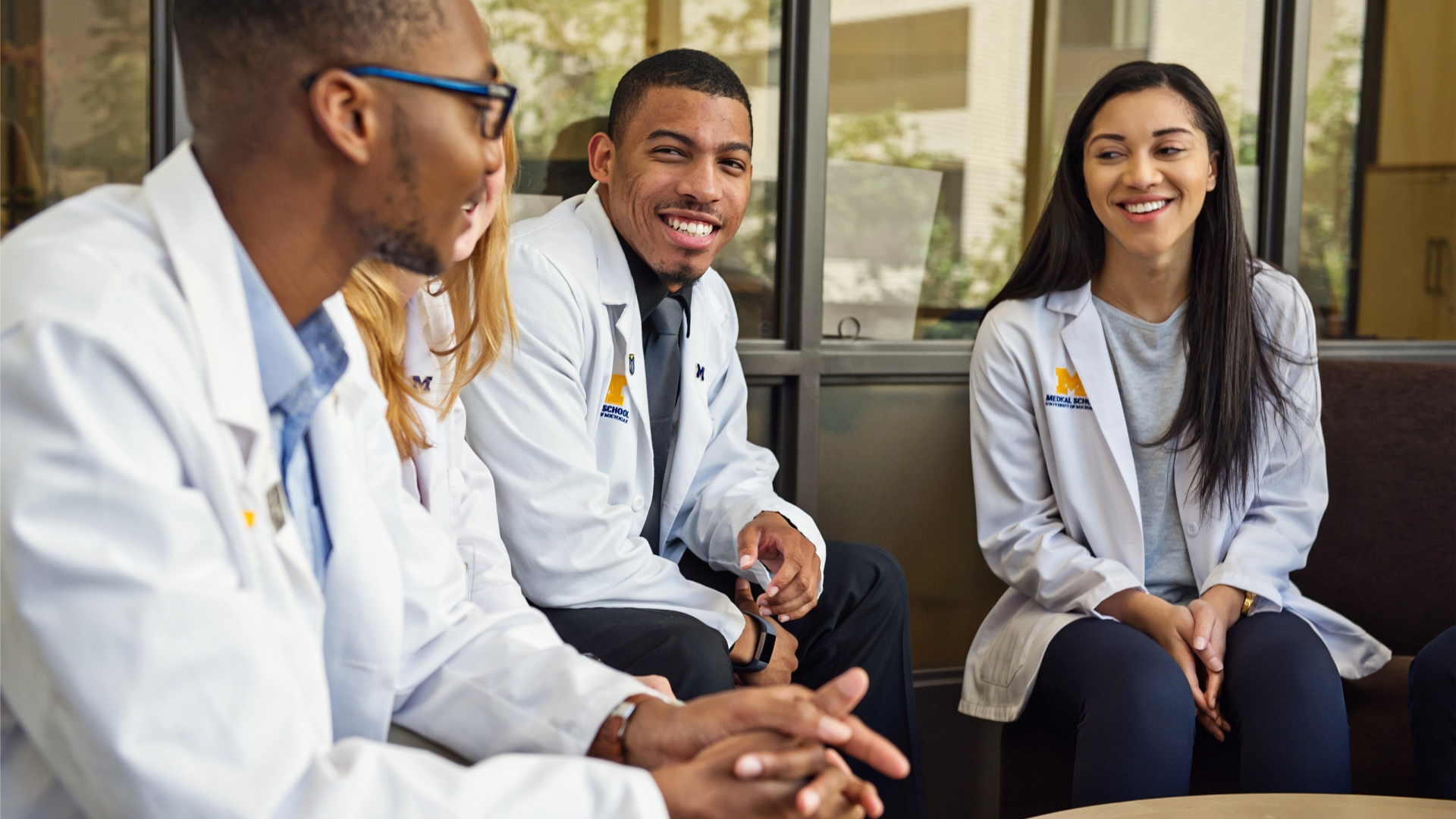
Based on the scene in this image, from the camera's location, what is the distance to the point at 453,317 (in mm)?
1736

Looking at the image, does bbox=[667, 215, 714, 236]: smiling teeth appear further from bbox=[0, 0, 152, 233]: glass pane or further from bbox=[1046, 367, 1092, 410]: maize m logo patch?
bbox=[0, 0, 152, 233]: glass pane

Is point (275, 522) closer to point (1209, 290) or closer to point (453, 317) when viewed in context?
point (453, 317)

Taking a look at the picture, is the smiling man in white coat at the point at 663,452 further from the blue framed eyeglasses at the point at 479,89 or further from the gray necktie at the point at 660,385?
the blue framed eyeglasses at the point at 479,89

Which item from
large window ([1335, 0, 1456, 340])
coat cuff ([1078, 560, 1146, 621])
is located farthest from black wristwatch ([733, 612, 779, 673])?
large window ([1335, 0, 1456, 340])

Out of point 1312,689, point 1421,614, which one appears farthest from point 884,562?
point 1421,614

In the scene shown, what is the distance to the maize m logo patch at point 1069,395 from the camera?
7.51 feet

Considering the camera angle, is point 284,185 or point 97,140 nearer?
point 284,185

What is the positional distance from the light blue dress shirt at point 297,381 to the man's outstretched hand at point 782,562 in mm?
991

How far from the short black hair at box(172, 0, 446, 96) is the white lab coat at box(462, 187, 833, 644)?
3.15ft

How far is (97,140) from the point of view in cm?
215

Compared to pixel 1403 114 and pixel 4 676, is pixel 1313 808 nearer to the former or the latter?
pixel 4 676

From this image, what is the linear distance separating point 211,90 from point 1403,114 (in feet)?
11.4

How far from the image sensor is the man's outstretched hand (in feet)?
6.58

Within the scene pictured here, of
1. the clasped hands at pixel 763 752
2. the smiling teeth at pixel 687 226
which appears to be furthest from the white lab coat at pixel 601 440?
the clasped hands at pixel 763 752
